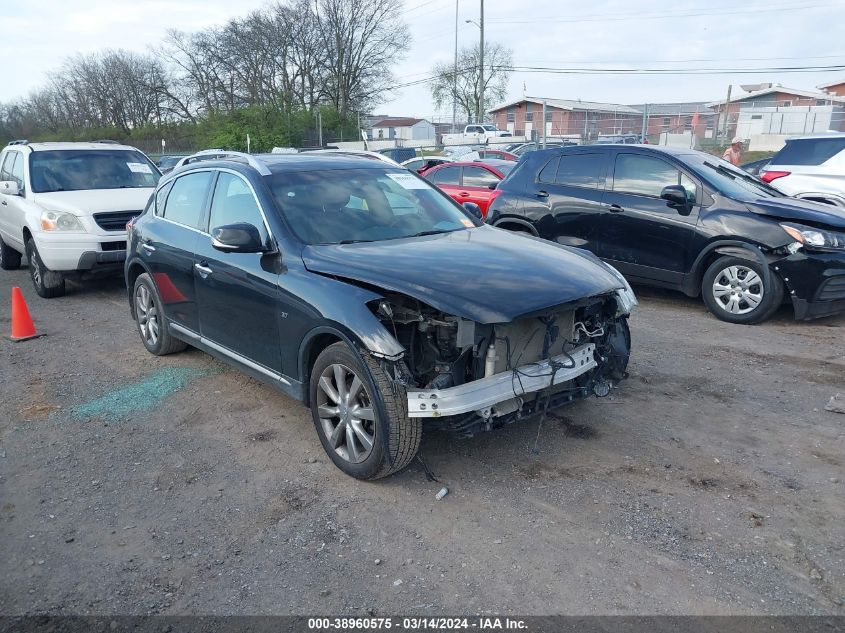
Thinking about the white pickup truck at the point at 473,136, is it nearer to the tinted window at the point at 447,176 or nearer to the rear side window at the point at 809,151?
the tinted window at the point at 447,176

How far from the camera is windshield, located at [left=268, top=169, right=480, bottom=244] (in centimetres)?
449

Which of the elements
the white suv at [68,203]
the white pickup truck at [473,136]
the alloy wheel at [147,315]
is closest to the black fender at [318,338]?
the alloy wheel at [147,315]

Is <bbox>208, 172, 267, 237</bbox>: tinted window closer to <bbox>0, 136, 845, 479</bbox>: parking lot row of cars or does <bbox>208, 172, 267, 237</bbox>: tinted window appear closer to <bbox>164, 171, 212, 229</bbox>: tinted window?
<bbox>0, 136, 845, 479</bbox>: parking lot row of cars

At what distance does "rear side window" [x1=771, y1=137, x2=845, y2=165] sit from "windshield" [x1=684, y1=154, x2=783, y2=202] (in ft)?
11.5

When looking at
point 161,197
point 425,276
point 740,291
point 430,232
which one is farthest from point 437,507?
point 740,291

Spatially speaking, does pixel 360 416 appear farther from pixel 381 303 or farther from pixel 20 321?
pixel 20 321

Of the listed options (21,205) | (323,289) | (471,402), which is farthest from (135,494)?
(21,205)

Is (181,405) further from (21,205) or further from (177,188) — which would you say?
(21,205)

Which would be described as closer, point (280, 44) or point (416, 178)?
point (416, 178)

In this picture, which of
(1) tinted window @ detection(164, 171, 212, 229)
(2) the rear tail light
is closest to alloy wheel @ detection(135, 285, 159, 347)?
(1) tinted window @ detection(164, 171, 212, 229)

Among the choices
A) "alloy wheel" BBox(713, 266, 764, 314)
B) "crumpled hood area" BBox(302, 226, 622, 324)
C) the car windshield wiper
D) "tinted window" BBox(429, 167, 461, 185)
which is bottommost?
"alloy wheel" BBox(713, 266, 764, 314)

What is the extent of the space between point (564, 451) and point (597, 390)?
1.44 feet

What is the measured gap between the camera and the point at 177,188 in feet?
19.1

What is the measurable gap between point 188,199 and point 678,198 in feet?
16.6
